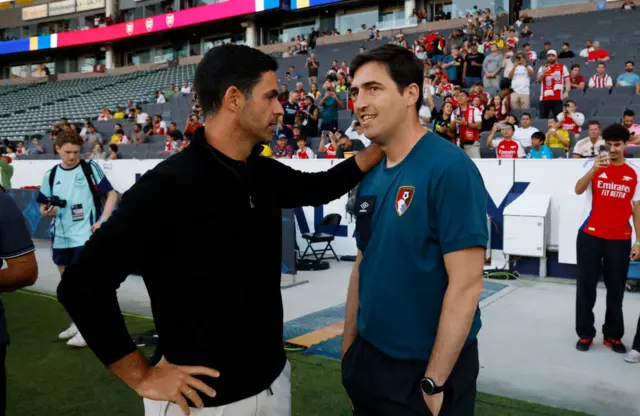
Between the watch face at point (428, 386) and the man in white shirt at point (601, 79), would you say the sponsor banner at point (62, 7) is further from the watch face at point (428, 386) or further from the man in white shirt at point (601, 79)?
the watch face at point (428, 386)

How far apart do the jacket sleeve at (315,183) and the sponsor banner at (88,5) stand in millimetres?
49491

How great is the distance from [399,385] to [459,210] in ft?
2.07

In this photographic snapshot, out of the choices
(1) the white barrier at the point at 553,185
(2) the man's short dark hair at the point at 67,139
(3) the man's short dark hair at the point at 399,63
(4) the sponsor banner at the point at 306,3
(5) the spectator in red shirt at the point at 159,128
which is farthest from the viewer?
(4) the sponsor banner at the point at 306,3

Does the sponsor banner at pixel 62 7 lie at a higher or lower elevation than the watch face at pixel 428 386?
higher

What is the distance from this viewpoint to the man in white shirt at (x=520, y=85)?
1132cm

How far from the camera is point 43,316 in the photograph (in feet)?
19.7

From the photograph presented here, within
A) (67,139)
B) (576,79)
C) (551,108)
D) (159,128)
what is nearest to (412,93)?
(67,139)

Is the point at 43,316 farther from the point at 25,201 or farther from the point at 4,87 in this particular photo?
the point at 4,87

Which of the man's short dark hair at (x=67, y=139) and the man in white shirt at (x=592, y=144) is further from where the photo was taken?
→ the man in white shirt at (x=592, y=144)

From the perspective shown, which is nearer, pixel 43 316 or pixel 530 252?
pixel 43 316

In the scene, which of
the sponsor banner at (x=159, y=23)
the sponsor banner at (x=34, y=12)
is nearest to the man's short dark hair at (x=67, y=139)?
Result: the sponsor banner at (x=159, y=23)

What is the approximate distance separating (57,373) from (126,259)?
3.40 m

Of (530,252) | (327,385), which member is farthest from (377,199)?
(530,252)

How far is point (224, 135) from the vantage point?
1.80m
